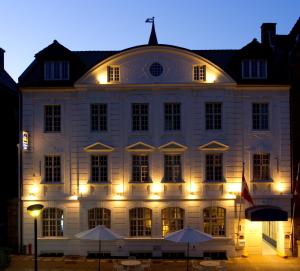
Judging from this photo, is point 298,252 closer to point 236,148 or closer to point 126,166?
point 236,148

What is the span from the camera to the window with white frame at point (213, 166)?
26688 millimetres

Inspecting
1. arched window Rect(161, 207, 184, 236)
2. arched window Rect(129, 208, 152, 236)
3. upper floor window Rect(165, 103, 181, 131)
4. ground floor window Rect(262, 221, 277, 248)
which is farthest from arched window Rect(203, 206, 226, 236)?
upper floor window Rect(165, 103, 181, 131)

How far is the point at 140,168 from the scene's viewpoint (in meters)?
26.7

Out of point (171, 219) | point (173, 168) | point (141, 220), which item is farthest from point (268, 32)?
point (141, 220)

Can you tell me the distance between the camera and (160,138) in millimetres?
26609

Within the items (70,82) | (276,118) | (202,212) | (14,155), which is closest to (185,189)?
(202,212)

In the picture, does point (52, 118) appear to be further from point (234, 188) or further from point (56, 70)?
point (234, 188)

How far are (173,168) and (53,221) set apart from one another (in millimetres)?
8570

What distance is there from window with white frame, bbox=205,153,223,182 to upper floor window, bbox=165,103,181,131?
2865 millimetres

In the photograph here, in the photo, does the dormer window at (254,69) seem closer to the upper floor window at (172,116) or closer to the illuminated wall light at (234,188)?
the upper floor window at (172,116)

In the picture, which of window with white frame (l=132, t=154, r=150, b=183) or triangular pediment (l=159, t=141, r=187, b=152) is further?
window with white frame (l=132, t=154, r=150, b=183)

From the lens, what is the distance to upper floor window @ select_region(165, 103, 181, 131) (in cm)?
2678

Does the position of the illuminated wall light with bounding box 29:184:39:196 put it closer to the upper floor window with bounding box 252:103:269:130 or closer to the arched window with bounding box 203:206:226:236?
the arched window with bounding box 203:206:226:236

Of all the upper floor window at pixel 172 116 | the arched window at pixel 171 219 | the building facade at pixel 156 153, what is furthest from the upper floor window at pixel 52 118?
the arched window at pixel 171 219
